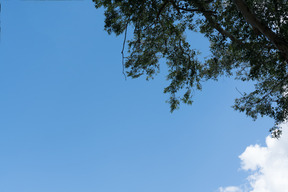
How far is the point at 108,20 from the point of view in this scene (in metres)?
12.0

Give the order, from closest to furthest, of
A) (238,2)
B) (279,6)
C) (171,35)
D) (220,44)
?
(238,2)
(279,6)
(220,44)
(171,35)

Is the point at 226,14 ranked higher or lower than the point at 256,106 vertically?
higher

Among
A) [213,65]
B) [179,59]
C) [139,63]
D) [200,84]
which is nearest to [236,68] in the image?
[213,65]

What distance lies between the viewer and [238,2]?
805 centimetres

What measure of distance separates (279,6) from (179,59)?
554 cm

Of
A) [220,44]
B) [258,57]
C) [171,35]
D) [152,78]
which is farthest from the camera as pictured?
[152,78]

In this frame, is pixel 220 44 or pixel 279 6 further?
pixel 220 44

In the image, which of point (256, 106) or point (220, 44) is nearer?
point (220, 44)

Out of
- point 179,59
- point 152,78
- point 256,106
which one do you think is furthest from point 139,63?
point 256,106

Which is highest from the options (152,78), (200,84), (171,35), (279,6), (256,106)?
(171,35)

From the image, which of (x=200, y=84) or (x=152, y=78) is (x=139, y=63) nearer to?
(x=152, y=78)

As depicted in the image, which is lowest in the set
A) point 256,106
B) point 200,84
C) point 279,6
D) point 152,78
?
point 256,106

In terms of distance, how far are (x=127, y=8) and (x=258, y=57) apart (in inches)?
236

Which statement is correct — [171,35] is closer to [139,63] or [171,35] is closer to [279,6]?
[139,63]
